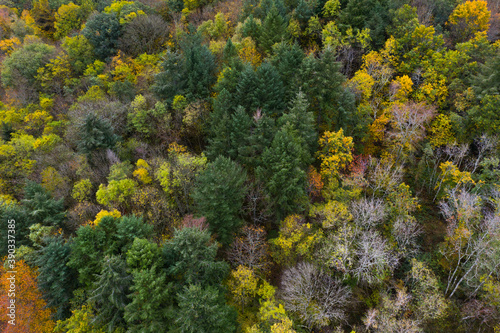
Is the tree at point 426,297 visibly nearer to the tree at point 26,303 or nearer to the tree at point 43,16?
the tree at point 26,303

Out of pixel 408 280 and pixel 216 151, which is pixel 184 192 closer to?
pixel 216 151

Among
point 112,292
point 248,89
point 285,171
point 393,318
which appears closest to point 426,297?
point 393,318

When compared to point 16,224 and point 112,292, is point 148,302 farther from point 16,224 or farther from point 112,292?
point 16,224

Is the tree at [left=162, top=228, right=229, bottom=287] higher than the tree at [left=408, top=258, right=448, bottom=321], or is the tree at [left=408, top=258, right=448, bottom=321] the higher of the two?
the tree at [left=162, top=228, right=229, bottom=287]

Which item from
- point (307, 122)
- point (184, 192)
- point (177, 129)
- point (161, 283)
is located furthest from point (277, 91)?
point (161, 283)

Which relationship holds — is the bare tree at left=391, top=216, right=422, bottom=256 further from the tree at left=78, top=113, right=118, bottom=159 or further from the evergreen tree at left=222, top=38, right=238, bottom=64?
the tree at left=78, top=113, right=118, bottom=159

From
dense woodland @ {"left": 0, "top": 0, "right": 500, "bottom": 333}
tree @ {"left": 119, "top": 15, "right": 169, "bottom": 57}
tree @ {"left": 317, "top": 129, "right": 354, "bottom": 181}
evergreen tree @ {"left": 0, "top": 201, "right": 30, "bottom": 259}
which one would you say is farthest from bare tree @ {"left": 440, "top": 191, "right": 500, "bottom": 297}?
tree @ {"left": 119, "top": 15, "right": 169, "bottom": 57}

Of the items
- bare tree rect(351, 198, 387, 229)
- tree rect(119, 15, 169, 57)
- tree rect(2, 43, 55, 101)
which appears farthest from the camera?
tree rect(119, 15, 169, 57)
